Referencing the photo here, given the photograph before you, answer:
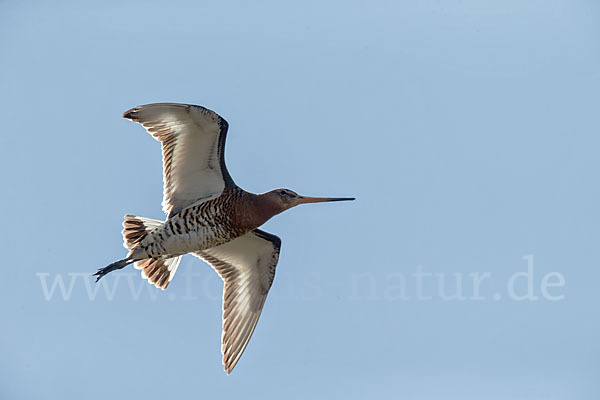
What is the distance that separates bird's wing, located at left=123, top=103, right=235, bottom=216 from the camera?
30.0 ft

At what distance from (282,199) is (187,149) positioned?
119 centimetres

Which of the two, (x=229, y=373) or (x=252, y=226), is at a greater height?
(x=252, y=226)

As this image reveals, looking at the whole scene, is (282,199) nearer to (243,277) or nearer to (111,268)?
(243,277)

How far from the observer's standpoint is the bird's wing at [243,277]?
9.91m

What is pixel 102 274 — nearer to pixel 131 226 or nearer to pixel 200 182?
pixel 131 226

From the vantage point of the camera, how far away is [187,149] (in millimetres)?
9492

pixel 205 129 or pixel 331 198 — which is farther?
pixel 331 198

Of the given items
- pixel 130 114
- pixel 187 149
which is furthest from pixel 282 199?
pixel 130 114

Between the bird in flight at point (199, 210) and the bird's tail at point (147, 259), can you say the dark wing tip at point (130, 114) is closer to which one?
the bird in flight at point (199, 210)

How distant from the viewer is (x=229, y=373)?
376 inches

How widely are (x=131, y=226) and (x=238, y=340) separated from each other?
178cm

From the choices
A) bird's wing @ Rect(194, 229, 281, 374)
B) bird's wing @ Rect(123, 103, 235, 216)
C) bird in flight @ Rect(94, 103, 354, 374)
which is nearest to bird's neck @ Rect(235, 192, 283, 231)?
bird in flight @ Rect(94, 103, 354, 374)

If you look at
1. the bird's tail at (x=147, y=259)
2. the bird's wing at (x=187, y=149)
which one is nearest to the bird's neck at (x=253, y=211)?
the bird's wing at (x=187, y=149)

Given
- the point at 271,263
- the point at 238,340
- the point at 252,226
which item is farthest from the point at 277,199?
the point at 238,340
